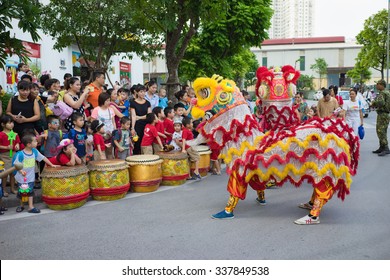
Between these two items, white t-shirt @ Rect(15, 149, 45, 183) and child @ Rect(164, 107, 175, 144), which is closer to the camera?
white t-shirt @ Rect(15, 149, 45, 183)

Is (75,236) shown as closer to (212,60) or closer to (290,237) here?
(290,237)

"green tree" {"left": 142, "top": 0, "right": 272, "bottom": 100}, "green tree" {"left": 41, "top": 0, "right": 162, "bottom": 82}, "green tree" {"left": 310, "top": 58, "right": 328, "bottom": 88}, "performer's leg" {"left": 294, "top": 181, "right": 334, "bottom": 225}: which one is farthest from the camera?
"green tree" {"left": 310, "top": 58, "right": 328, "bottom": 88}

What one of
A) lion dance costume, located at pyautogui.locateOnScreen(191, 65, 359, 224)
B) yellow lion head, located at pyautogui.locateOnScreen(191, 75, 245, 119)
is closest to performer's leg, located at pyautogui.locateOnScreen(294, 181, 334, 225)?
lion dance costume, located at pyautogui.locateOnScreen(191, 65, 359, 224)

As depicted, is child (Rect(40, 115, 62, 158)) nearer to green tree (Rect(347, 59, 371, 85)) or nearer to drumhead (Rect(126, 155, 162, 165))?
drumhead (Rect(126, 155, 162, 165))

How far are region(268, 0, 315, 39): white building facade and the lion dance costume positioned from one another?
99744mm

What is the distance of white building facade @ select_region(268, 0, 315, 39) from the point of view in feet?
330

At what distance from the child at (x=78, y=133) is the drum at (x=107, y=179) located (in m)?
0.61

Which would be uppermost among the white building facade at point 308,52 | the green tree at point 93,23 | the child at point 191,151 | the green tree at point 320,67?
the white building facade at point 308,52

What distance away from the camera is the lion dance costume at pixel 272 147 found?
15.3 ft

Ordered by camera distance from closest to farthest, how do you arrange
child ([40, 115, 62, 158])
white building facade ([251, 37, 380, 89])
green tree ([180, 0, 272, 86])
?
child ([40, 115, 62, 158]) → green tree ([180, 0, 272, 86]) → white building facade ([251, 37, 380, 89])

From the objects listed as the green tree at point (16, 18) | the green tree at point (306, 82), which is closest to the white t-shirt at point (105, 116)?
the green tree at point (16, 18)

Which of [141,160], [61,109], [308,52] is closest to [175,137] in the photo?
[141,160]

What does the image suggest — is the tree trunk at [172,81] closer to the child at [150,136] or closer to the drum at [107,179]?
the child at [150,136]

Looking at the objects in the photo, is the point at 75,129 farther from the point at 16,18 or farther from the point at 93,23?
the point at 93,23
